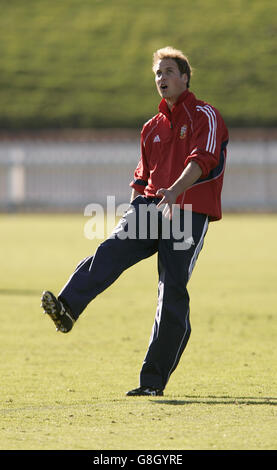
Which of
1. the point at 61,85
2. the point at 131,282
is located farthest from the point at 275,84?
the point at 131,282

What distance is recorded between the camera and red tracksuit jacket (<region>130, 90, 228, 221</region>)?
667 cm

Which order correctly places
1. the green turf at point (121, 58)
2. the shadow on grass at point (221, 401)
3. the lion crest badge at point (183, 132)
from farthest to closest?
the green turf at point (121, 58) < the lion crest badge at point (183, 132) < the shadow on grass at point (221, 401)

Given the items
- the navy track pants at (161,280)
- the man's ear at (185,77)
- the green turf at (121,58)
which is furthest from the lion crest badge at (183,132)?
the green turf at (121,58)

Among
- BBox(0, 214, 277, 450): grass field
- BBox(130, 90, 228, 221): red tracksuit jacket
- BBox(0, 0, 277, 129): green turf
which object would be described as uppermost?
BBox(0, 0, 277, 129): green turf

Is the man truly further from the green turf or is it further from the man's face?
the green turf

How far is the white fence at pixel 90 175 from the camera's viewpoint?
39.2 meters

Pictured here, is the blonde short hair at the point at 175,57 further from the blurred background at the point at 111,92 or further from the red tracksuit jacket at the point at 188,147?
the blurred background at the point at 111,92

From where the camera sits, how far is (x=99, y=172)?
39.8 m

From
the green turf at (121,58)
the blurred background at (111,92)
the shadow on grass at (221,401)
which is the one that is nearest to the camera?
the shadow on grass at (221,401)

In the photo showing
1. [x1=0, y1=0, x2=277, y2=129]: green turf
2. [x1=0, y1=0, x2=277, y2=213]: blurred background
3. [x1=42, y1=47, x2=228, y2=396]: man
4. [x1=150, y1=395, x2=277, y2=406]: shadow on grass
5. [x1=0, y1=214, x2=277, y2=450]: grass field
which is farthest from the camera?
[x1=0, y1=0, x2=277, y2=129]: green turf

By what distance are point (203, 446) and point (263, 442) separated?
0.30 metres

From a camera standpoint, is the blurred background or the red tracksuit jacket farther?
the blurred background

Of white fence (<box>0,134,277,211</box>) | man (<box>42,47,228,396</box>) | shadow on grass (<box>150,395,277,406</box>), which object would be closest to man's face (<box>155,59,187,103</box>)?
man (<box>42,47,228,396</box>)

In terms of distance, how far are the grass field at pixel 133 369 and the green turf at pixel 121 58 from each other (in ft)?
76.9
